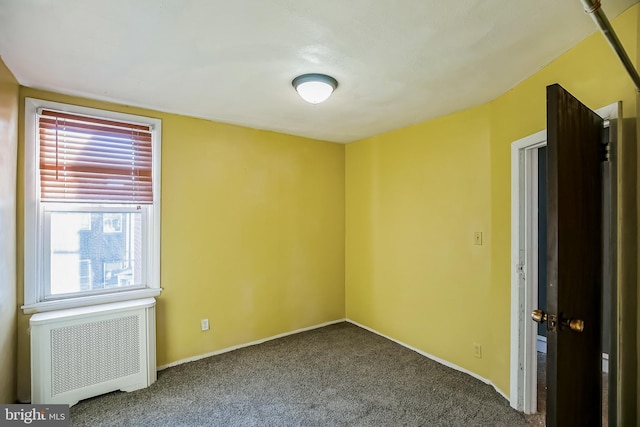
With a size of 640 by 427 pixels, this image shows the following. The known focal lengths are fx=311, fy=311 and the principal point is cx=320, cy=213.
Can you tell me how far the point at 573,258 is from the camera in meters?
1.30

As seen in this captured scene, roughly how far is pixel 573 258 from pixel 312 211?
2.85 metres

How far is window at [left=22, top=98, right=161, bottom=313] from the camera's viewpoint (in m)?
2.34

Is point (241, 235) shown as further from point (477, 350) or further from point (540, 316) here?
point (540, 316)

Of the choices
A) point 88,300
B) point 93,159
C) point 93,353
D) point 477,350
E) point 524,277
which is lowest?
point 477,350

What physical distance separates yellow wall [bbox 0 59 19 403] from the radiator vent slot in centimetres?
24

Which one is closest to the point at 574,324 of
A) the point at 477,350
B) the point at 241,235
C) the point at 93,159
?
the point at 477,350

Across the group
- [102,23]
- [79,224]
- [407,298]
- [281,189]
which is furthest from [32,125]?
[407,298]

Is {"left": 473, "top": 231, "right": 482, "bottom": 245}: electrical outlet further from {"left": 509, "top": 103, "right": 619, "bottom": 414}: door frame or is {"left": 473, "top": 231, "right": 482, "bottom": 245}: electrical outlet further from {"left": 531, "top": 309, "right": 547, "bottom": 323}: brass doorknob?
{"left": 531, "top": 309, "right": 547, "bottom": 323}: brass doorknob

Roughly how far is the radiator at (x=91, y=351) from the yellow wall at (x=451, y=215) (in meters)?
2.40

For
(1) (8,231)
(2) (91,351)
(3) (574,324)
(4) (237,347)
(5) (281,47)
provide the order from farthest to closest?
(4) (237,347)
(2) (91,351)
(1) (8,231)
(5) (281,47)
(3) (574,324)

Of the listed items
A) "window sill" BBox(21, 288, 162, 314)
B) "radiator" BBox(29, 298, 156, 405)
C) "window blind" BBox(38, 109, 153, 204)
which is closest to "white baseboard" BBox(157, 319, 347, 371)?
"radiator" BBox(29, 298, 156, 405)

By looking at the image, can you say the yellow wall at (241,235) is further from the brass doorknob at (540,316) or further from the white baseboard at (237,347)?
the brass doorknob at (540,316)

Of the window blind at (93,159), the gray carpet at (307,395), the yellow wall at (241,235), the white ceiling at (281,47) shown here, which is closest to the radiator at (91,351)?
the gray carpet at (307,395)

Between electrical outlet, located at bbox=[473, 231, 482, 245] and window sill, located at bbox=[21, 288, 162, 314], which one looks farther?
electrical outlet, located at bbox=[473, 231, 482, 245]
